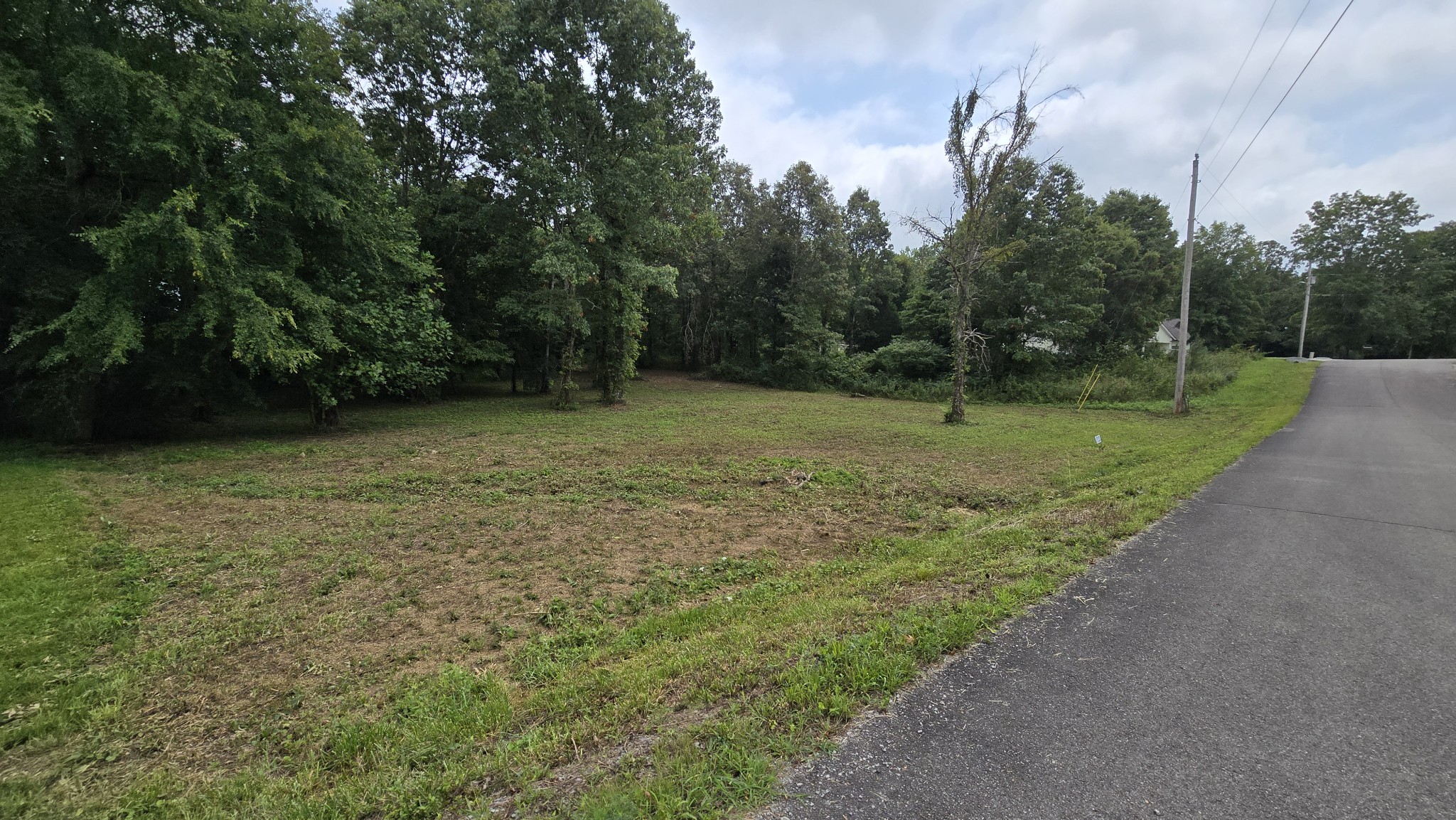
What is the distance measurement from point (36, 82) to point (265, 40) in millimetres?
3756

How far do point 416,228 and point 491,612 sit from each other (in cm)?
1951

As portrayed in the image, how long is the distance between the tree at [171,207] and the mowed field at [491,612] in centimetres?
219

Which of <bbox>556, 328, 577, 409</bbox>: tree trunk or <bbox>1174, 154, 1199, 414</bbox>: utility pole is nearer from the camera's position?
<bbox>1174, 154, 1199, 414</bbox>: utility pole

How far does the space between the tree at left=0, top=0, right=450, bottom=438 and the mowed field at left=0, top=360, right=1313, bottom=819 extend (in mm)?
2187

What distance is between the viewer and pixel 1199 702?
104 inches

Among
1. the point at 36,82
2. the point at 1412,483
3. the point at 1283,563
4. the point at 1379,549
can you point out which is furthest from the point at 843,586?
the point at 36,82

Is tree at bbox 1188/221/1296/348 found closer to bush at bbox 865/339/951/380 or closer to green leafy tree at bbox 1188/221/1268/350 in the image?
green leafy tree at bbox 1188/221/1268/350

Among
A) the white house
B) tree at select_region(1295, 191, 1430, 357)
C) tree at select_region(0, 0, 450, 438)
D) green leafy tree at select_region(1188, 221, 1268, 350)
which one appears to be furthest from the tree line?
tree at select_region(1295, 191, 1430, 357)

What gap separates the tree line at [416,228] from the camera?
9.88 metres

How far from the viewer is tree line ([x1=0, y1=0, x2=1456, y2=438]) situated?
9883 millimetres

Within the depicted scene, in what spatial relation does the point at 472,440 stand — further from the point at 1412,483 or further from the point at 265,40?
the point at 1412,483

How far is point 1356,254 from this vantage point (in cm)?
4234

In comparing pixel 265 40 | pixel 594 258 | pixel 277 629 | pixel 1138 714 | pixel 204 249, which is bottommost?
pixel 277 629

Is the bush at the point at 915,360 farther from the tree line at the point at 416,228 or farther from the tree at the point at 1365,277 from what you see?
the tree at the point at 1365,277
